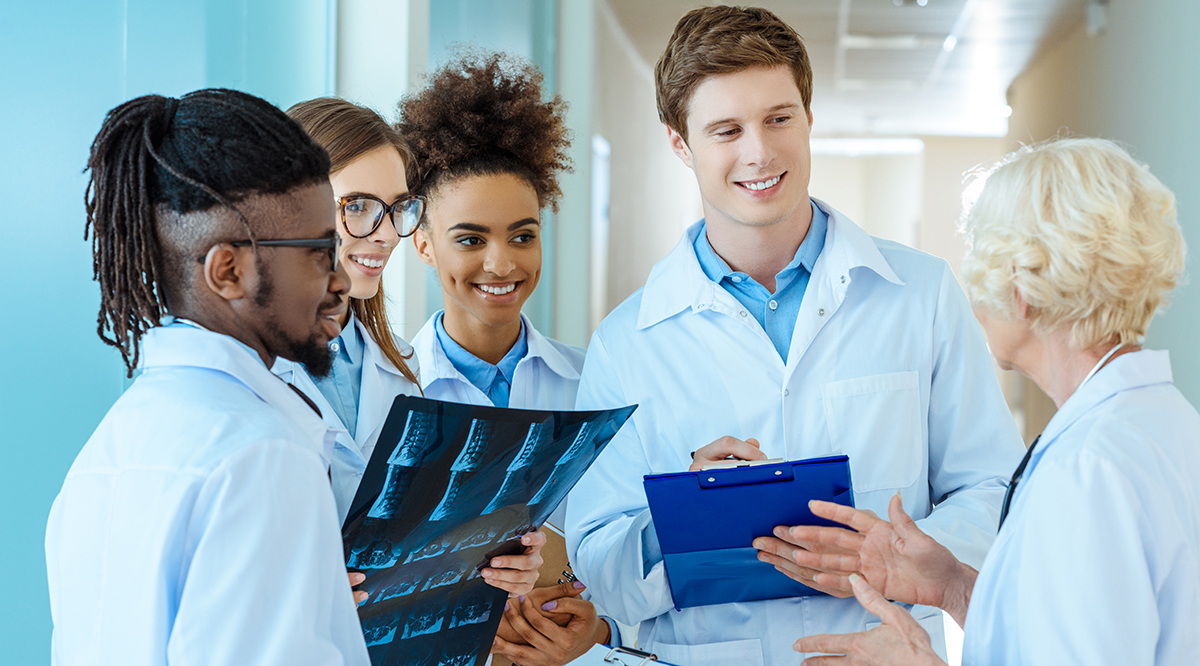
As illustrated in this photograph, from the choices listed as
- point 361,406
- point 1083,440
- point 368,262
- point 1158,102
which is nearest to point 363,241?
point 368,262

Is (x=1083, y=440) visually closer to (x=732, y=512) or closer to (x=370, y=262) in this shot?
(x=732, y=512)

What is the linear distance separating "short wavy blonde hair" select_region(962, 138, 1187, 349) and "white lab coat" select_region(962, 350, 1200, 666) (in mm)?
88

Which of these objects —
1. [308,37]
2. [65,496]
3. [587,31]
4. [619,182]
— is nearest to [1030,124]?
[619,182]

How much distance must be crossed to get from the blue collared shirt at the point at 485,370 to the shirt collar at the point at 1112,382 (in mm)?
1244

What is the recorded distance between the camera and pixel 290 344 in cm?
100

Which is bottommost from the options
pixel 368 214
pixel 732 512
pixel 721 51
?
pixel 732 512

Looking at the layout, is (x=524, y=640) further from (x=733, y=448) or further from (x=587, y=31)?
(x=587, y=31)

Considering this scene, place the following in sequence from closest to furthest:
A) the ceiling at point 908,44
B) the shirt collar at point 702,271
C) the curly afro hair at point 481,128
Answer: the shirt collar at point 702,271 → the curly afro hair at point 481,128 → the ceiling at point 908,44

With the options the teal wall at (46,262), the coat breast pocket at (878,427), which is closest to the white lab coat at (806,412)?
the coat breast pocket at (878,427)

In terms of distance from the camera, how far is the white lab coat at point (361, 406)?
4.55 ft

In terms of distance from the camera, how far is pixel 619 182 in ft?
20.1

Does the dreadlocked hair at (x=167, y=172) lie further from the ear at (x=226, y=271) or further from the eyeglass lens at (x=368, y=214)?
the eyeglass lens at (x=368, y=214)

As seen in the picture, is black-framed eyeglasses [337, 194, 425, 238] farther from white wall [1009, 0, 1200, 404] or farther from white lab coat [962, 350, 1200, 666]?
white wall [1009, 0, 1200, 404]

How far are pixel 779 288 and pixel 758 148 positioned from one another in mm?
273
